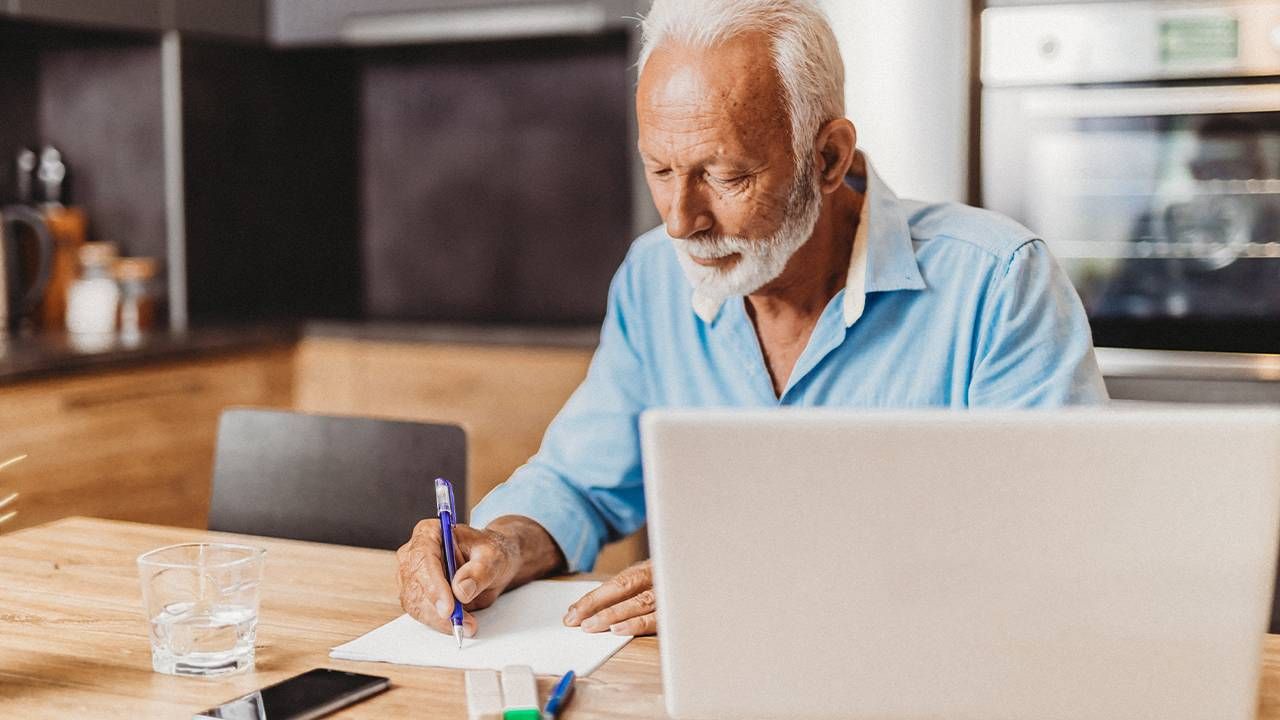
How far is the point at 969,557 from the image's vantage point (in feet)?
2.73

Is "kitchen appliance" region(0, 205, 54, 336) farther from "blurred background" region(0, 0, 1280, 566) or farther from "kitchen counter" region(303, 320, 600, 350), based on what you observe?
"kitchen counter" region(303, 320, 600, 350)

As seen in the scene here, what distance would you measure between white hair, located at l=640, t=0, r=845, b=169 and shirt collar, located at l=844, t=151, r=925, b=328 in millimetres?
134

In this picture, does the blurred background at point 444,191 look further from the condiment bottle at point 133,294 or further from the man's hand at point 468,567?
the man's hand at point 468,567

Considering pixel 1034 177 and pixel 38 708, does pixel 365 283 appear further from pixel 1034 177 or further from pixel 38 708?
pixel 38 708

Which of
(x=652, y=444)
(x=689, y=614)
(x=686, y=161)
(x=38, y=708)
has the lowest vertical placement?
(x=38, y=708)

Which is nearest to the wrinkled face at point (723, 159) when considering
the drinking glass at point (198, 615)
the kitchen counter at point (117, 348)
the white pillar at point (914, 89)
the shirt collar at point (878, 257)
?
the shirt collar at point (878, 257)

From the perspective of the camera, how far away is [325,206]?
12.5 feet

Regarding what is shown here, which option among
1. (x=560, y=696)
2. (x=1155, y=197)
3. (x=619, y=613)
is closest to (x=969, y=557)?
(x=560, y=696)

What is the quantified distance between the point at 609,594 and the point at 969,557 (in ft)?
1.56

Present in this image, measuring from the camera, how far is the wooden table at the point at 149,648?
1.04 metres

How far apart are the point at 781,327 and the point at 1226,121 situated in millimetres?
1302

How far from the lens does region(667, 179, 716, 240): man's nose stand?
144 cm

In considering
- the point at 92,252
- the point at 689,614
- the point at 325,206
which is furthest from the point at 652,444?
the point at 325,206

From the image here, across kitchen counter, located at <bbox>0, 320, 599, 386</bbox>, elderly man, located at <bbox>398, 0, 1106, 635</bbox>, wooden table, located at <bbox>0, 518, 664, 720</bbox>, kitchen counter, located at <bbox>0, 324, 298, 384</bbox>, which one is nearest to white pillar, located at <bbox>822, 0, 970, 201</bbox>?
kitchen counter, located at <bbox>0, 320, 599, 386</bbox>
